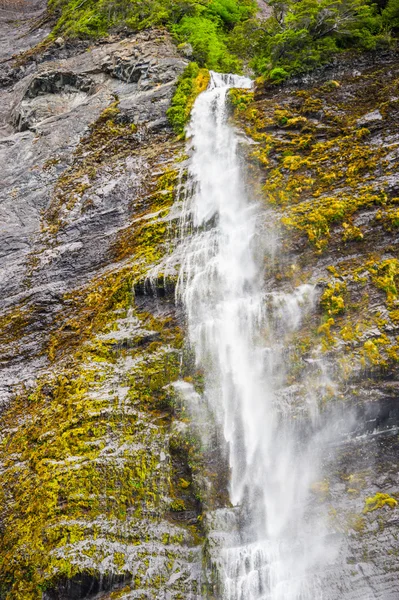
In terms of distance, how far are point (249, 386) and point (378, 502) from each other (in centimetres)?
256

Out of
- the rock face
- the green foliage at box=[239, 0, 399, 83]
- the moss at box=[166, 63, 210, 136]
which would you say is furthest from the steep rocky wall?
the green foliage at box=[239, 0, 399, 83]

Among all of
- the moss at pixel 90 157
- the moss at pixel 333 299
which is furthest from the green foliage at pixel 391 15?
the moss at pixel 333 299

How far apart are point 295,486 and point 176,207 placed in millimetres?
6402

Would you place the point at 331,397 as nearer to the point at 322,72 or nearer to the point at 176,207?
the point at 176,207

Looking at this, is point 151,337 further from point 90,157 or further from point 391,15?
point 391,15

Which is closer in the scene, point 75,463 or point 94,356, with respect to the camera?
point 75,463

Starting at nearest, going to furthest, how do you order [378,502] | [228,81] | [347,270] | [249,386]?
[378,502], [249,386], [347,270], [228,81]

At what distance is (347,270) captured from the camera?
780 centimetres

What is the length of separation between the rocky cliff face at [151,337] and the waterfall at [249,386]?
0.97 feet

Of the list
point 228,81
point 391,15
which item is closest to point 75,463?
point 228,81

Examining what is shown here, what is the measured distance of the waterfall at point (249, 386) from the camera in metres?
5.84

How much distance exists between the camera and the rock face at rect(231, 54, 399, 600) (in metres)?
6.09

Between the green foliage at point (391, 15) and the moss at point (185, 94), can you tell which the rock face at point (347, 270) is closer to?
the green foliage at point (391, 15)

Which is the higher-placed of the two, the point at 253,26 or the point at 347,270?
the point at 253,26
